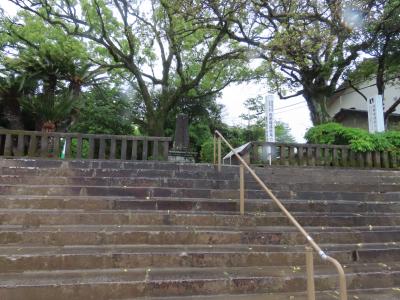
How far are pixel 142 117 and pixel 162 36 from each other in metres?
4.11

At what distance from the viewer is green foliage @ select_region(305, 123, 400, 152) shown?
322 inches

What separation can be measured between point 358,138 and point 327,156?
901 mm

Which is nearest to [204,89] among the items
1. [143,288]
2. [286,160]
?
[286,160]

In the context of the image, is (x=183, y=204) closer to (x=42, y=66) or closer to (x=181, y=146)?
(x=181, y=146)

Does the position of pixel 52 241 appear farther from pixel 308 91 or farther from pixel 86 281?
pixel 308 91

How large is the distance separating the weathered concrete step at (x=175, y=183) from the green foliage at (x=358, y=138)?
2.04 meters

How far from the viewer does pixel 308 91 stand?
43.6 ft

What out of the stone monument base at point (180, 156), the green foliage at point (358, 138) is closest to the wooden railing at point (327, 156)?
the green foliage at point (358, 138)

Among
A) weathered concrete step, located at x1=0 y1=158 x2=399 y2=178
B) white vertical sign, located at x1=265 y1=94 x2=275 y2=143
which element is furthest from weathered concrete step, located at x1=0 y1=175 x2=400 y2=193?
white vertical sign, located at x1=265 y1=94 x2=275 y2=143

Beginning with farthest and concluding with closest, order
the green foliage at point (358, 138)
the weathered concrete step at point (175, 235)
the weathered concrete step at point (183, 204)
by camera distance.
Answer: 1. the green foliage at point (358, 138)
2. the weathered concrete step at point (183, 204)
3. the weathered concrete step at point (175, 235)

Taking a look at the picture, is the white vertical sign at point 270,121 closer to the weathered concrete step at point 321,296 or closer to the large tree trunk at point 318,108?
the large tree trunk at point 318,108

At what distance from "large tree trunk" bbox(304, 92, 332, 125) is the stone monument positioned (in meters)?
5.40

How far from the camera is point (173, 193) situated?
527 centimetres

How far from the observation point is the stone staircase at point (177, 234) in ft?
10.4
